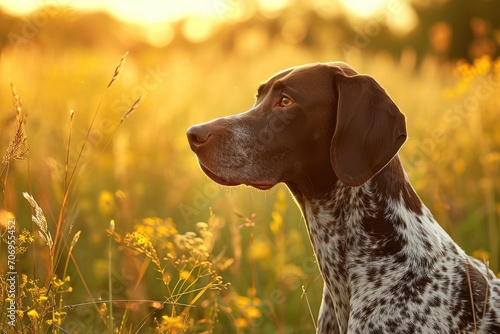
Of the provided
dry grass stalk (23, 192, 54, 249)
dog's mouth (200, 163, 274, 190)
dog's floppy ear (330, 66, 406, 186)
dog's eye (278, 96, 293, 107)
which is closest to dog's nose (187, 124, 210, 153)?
dog's mouth (200, 163, 274, 190)

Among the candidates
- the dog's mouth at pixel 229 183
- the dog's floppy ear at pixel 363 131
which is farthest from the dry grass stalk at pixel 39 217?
the dog's floppy ear at pixel 363 131

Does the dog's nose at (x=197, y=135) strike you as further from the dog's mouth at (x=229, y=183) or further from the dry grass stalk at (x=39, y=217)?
the dry grass stalk at (x=39, y=217)

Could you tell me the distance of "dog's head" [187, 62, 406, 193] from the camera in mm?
3109

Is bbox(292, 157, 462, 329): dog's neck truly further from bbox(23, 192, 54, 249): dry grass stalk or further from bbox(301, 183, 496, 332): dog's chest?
bbox(23, 192, 54, 249): dry grass stalk

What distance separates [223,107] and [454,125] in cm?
267

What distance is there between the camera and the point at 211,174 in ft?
10.7

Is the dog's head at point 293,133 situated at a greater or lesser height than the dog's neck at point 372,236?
greater

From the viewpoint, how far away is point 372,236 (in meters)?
3.10

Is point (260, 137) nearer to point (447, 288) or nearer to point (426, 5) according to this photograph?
point (447, 288)

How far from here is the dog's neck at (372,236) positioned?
3.02m

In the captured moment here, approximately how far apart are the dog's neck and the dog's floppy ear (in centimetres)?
18

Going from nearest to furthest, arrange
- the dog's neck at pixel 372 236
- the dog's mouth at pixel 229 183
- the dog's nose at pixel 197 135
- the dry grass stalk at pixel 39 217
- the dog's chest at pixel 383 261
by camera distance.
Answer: the dry grass stalk at pixel 39 217
the dog's chest at pixel 383 261
the dog's neck at pixel 372 236
the dog's nose at pixel 197 135
the dog's mouth at pixel 229 183

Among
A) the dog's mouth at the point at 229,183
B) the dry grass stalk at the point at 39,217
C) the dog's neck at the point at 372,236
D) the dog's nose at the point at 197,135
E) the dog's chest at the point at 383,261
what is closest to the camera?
the dry grass stalk at the point at 39,217

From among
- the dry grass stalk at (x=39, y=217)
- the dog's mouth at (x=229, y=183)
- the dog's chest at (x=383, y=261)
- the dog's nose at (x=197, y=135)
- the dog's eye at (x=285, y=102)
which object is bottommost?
the dog's chest at (x=383, y=261)
